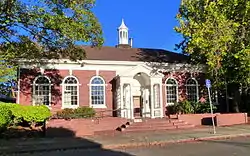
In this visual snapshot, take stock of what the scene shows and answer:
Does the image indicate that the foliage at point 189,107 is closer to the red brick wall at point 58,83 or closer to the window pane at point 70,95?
the red brick wall at point 58,83

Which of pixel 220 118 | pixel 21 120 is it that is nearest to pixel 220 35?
pixel 220 118

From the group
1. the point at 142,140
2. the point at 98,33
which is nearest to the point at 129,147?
the point at 142,140

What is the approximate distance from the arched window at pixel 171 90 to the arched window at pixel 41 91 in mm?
9640

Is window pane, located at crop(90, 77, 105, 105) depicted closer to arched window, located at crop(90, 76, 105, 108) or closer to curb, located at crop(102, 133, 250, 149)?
arched window, located at crop(90, 76, 105, 108)

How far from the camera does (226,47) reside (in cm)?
2555

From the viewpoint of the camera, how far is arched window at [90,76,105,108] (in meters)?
27.9

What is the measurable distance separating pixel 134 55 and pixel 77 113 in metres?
9.10

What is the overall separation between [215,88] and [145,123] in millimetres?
8044

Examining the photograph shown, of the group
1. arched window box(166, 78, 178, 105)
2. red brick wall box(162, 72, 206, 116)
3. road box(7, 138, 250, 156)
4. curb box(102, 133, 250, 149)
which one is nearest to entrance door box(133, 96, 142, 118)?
red brick wall box(162, 72, 206, 116)

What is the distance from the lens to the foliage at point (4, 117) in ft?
65.5

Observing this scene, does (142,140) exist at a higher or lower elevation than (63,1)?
lower

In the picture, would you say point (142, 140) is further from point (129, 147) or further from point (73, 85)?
point (73, 85)

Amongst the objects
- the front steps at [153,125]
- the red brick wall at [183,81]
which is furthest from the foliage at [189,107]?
the front steps at [153,125]

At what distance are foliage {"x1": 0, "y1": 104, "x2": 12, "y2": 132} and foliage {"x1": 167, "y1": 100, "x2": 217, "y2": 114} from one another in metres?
13.1
